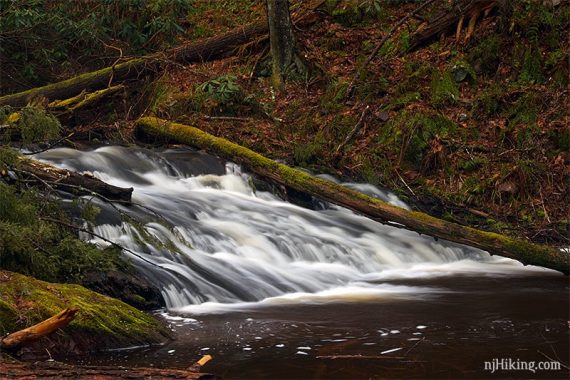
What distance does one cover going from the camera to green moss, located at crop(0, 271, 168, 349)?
496 cm

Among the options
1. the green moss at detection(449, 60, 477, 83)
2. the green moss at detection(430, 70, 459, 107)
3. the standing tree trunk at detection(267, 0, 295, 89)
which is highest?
the standing tree trunk at detection(267, 0, 295, 89)

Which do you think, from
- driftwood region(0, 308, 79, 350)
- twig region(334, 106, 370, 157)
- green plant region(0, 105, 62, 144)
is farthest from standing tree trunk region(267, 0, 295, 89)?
driftwood region(0, 308, 79, 350)

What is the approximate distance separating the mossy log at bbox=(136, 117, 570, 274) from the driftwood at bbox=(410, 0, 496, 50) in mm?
4623

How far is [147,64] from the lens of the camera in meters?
15.3

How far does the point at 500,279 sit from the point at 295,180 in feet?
9.84

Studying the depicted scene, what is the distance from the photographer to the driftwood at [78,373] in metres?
3.81

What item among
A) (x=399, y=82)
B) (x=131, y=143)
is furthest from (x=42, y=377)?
(x=399, y=82)

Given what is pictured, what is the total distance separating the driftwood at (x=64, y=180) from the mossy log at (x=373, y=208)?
95.8 inches

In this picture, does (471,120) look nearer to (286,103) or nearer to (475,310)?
(286,103)

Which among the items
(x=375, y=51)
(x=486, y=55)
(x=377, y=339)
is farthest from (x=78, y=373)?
(x=486, y=55)

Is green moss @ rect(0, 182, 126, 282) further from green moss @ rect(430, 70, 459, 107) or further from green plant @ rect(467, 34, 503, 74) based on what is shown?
green plant @ rect(467, 34, 503, 74)

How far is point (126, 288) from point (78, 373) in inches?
104

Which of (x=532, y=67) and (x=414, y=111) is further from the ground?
(x=532, y=67)

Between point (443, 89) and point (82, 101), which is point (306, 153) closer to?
point (443, 89)
